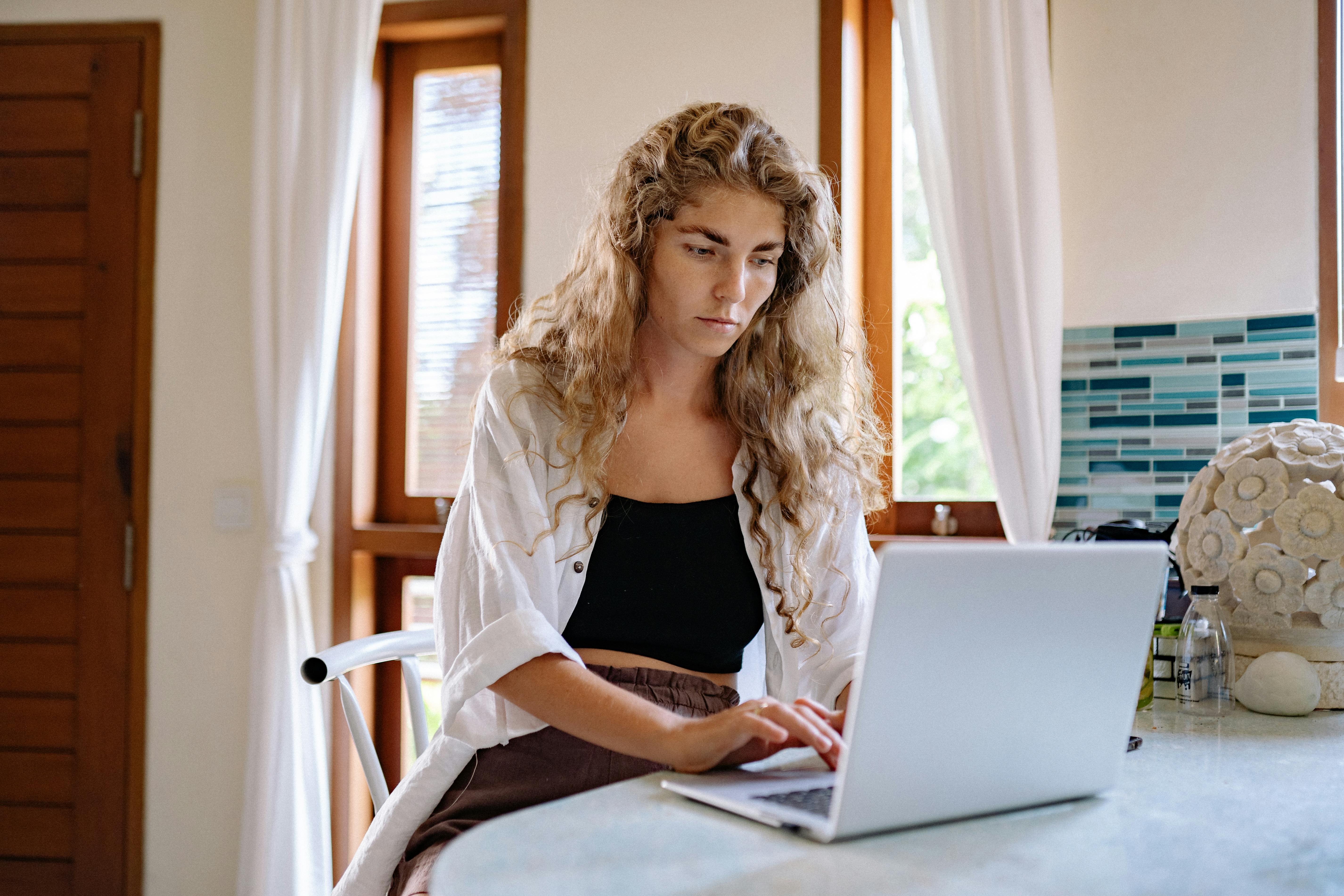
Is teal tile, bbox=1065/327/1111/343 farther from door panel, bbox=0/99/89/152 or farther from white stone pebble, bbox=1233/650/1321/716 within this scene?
door panel, bbox=0/99/89/152

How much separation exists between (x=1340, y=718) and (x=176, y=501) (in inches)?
101

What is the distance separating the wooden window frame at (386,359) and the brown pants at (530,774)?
4.71 ft

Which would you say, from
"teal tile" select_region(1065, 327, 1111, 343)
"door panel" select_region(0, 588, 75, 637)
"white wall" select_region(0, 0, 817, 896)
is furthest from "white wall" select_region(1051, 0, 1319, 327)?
"door panel" select_region(0, 588, 75, 637)

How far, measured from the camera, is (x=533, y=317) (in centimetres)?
159

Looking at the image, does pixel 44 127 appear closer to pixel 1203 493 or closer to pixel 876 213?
pixel 876 213

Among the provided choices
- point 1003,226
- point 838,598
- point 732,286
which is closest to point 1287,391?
point 1003,226

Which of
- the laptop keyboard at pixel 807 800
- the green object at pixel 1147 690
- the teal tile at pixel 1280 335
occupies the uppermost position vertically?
the teal tile at pixel 1280 335

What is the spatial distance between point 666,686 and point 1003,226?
1.40m

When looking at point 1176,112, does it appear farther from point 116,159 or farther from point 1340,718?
point 116,159

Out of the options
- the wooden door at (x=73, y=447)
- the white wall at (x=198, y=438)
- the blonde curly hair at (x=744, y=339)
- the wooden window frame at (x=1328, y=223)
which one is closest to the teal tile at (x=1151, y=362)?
the wooden window frame at (x=1328, y=223)

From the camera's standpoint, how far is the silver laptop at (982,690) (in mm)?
712

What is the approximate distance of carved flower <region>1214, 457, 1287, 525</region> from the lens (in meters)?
Answer: 1.37

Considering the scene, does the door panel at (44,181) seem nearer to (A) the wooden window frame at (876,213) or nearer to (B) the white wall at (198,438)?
(B) the white wall at (198,438)

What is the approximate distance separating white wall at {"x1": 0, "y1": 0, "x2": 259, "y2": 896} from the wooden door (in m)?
0.04
